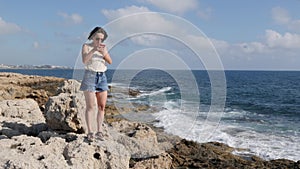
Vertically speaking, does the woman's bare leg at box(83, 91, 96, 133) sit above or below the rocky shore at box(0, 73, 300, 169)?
above

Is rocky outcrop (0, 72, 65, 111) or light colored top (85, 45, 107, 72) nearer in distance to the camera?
light colored top (85, 45, 107, 72)

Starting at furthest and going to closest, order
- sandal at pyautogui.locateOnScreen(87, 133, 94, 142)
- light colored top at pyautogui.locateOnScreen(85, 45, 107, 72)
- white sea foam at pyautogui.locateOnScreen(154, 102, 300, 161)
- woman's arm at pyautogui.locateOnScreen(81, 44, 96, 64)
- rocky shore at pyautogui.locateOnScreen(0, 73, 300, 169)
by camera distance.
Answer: white sea foam at pyautogui.locateOnScreen(154, 102, 300, 161) < light colored top at pyautogui.locateOnScreen(85, 45, 107, 72) < woman's arm at pyautogui.locateOnScreen(81, 44, 96, 64) < sandal at pyautogui.locateOnScreen(87, 133, 94, 142) < rocky shore at pyautogui.locateOnScreen(0, 73, 300, 169)

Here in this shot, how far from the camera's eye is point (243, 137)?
16.6 metres

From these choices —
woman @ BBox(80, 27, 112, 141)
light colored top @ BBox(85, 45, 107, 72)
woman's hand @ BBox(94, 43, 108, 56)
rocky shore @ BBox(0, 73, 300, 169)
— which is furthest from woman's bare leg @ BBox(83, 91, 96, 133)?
woman's hand @ BBox(94, 43, 108, 56)

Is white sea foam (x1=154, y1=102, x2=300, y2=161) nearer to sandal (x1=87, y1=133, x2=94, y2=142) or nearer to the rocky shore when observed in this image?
the rocky shore

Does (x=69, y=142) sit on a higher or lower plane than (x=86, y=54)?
lower

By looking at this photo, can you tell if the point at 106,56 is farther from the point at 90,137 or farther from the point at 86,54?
the point at 90,137

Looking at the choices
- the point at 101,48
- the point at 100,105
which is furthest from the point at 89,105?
the point at 101,48

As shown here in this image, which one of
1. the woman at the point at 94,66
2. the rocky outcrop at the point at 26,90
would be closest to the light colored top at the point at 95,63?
the woman at the point at 94,66

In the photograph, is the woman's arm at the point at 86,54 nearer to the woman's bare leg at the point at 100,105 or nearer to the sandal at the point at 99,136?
the woman's bare leg at the point at 100,105

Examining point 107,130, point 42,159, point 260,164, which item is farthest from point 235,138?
point 42,159

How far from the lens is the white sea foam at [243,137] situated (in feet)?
44.8

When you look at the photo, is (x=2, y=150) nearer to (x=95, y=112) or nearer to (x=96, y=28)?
(x=95, y=112)

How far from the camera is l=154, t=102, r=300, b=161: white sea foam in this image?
13664 mm
